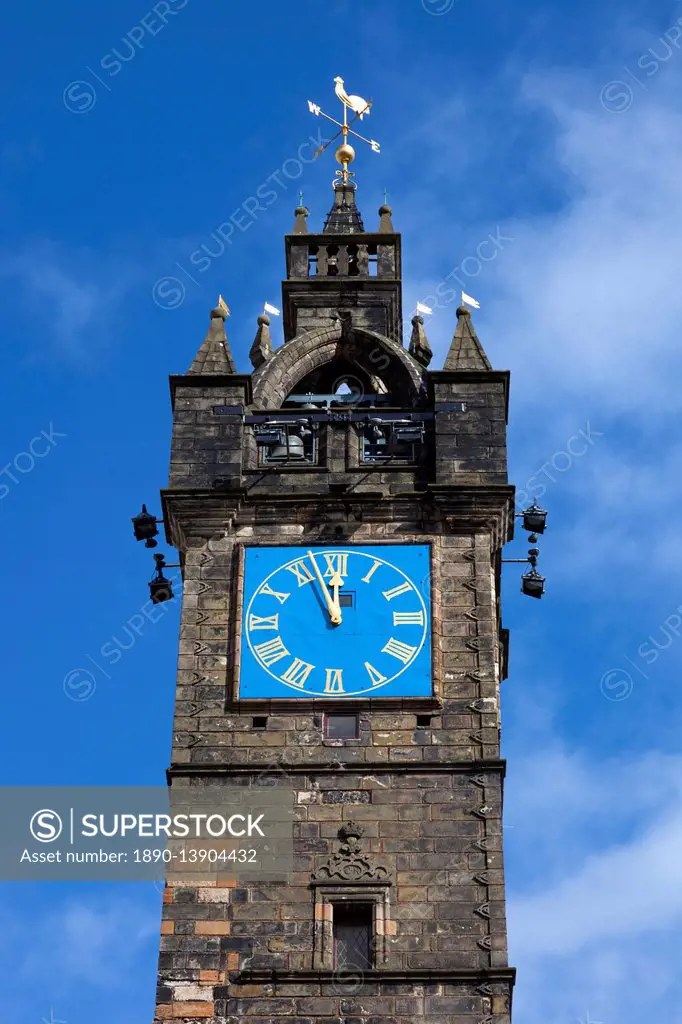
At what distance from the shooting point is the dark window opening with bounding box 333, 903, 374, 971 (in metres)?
37.7

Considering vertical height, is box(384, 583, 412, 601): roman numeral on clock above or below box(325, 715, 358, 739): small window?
above

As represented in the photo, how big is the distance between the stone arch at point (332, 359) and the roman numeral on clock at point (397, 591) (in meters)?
4.59

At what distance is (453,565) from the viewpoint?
42094mm

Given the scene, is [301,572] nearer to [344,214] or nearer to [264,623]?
[264,623]

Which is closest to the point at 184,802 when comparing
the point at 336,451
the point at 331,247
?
the point at 336,451

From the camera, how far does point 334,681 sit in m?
40.6

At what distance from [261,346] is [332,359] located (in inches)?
51.8

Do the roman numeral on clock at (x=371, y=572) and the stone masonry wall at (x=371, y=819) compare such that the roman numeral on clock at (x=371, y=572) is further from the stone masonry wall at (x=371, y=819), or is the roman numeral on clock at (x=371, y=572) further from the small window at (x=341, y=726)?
the small window at (x=341, y=726)

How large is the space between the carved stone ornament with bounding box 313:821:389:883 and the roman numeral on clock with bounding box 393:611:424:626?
3.88m

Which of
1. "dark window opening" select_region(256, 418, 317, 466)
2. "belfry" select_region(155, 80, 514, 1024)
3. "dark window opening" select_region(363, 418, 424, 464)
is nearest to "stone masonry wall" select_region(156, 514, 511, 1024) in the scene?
"belfry" select_region(155, 80, 514, 1024)

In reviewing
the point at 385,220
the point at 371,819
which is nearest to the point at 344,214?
the point at 385,220

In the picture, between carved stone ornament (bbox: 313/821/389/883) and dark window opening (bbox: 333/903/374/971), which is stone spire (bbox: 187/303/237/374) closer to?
carved stone ornament (bbox: 313/821/389/883)

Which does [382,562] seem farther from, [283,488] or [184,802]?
[184,802]

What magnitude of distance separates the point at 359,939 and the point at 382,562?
6.84 metres
